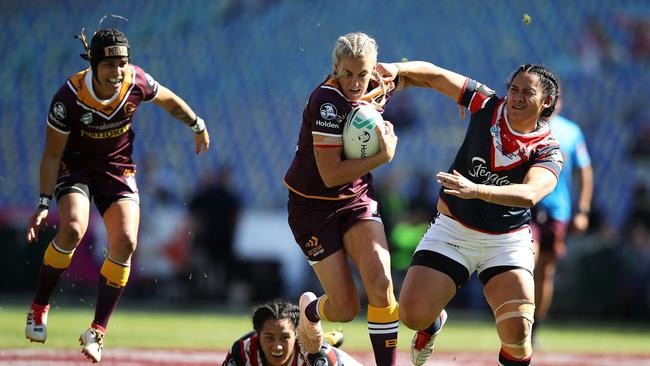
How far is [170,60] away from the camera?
1706 centimetres

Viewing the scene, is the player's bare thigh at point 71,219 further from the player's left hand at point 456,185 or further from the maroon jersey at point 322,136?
the player's left hand at point 456,185

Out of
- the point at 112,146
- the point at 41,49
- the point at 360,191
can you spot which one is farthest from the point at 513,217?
the point at 41,49

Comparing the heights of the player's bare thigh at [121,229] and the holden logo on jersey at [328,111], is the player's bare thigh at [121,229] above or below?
below

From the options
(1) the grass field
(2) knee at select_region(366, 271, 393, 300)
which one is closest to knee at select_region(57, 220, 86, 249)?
(1) the grass field

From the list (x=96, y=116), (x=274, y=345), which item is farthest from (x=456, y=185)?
(x=96, y=116)

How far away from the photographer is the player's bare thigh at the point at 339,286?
257 inches

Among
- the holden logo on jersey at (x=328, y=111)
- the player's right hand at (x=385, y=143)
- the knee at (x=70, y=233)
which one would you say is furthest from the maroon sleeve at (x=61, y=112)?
the player's right hand at (x=385, y=143)

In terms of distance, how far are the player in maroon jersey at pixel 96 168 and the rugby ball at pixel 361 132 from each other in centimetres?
170

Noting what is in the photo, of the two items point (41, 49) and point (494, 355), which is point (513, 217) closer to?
point (494, 355)

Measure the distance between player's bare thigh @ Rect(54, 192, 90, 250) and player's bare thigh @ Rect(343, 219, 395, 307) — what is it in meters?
1.84

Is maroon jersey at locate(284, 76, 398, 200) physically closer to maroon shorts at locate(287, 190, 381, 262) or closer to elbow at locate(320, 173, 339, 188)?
maroon shorts at locate(287, 190, 381, 262)

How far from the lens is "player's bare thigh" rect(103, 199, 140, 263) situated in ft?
23.8

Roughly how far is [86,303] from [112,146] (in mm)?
7409

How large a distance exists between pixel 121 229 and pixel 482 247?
2484 millimetres
